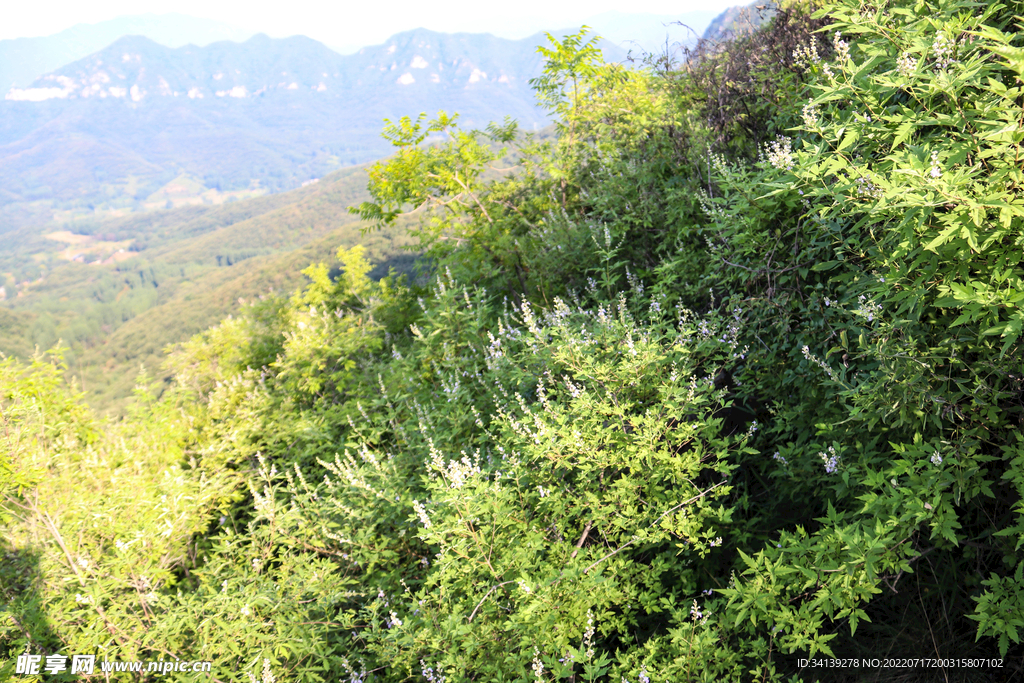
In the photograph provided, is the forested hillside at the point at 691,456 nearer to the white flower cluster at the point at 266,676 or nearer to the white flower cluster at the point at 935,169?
the white flower cluster at the point at 935,169

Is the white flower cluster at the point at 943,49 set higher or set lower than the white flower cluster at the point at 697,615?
higher

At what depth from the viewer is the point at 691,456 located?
328 cm

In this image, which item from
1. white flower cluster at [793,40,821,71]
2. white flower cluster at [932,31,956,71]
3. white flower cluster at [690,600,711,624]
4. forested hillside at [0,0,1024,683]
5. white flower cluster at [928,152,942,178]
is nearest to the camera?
white flower cluster at [928,152,942,178]

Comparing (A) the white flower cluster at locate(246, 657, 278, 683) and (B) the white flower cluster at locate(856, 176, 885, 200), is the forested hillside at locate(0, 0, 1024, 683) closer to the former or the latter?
(B) the white flower cluster at locate(856, 176, 885, 200)

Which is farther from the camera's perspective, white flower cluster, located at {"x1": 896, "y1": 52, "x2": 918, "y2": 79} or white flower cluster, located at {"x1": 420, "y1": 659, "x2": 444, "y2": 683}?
white flower cluster, located at {"x1": 420, "y1": 659, "x2": 444, "y2": 683}

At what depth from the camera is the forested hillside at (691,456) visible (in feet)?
7.63

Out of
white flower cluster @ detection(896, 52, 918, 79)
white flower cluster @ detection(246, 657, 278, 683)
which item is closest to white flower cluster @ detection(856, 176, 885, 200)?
white flower cluster @ detection(896, 52, 918, 79)

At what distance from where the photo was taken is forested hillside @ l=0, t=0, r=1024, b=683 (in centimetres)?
232

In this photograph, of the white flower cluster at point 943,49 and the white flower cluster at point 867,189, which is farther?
the white flower cluster at point 867,189

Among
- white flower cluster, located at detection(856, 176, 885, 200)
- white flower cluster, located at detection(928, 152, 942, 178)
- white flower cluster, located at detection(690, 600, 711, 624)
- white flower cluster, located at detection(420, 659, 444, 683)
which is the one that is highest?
white flower cluster, located at detection(928, 152, 942, 178)

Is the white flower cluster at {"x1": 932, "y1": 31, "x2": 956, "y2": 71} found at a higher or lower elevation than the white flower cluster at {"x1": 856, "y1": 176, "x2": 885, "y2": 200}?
higher

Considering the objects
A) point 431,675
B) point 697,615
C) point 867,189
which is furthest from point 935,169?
point 431,675

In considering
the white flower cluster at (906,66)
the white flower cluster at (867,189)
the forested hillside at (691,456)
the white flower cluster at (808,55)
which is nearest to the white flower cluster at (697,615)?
the forested hillside at (691,456)

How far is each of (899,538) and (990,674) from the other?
0.89 meters
